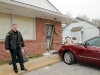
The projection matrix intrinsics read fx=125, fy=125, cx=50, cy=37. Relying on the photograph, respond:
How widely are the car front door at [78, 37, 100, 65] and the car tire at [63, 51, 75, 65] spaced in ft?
1.43

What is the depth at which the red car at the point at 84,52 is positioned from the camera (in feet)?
18.7

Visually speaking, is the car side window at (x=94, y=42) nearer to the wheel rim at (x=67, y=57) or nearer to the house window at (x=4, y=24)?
the wheel rim at (x=67, y=57)

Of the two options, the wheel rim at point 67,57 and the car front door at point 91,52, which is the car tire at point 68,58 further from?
the car front door at point 91,52

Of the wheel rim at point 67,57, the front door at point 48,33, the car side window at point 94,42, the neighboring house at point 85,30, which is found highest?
the neighboring house at point 85,30

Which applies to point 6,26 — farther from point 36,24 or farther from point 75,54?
point 75,54

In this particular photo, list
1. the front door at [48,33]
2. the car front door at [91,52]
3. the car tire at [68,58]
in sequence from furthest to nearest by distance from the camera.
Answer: the front door at [48,33], the car tire at [68,58], the car front door at [91,52]

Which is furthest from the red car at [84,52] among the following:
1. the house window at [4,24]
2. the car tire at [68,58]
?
the house window at [4,24]

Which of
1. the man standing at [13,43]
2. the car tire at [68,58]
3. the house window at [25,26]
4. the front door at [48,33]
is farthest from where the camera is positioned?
the front door at [48,33]

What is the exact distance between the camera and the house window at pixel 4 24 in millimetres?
6797

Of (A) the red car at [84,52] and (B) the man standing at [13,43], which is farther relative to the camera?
(A) the red car at [84,52]

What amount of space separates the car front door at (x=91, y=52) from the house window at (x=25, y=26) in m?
3.53

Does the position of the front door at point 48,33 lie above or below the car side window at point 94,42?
above

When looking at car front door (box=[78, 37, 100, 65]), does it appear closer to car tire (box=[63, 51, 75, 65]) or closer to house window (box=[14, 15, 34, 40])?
car tire (box=[63, 51, 75, 65])

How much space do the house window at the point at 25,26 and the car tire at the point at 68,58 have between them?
8.83ft
